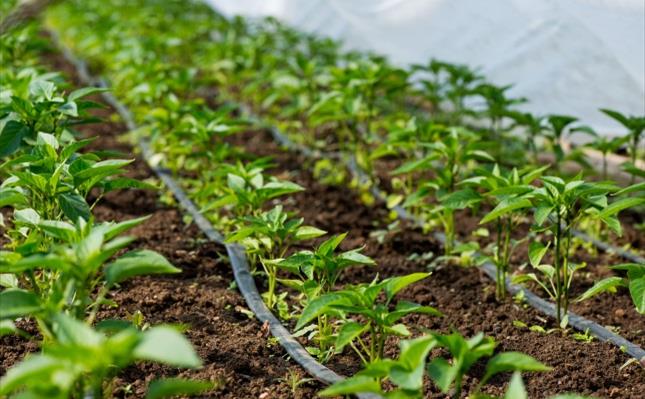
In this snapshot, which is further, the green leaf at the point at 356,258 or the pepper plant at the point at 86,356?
the green leaf at the point at 356,258

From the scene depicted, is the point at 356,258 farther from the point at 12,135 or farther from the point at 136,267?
the point at 12,135

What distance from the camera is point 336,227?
13.6 feet

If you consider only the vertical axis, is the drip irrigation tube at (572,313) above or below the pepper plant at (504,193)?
below

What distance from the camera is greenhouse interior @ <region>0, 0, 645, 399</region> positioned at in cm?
208

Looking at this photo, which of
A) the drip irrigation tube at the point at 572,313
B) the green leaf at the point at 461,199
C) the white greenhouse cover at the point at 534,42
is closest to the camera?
the drip irrigation tube at the point at 572,313

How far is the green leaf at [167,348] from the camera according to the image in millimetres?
1462

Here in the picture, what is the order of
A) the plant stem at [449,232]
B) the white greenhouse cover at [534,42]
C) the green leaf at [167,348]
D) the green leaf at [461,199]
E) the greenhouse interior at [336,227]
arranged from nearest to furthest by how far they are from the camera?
the green leaf at [167,348] < the greenhouse interior at [336,227] < the green leaf at [461,199] < the plant stem at [449,232] < the white greenhouse cover at [534,42]

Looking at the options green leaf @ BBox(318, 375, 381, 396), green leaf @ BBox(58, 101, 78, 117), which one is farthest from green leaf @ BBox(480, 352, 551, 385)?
green leaf @ BBox(58, 101, 78, 117)

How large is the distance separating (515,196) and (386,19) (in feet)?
15.9

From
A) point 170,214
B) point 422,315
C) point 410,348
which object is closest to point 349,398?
point 410,348

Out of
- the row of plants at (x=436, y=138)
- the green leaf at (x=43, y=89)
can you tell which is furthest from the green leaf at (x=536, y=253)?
the green leaf at (x=43, y=89)

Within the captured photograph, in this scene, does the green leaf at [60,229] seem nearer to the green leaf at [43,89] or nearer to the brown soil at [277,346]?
the brown soil at [277,346]

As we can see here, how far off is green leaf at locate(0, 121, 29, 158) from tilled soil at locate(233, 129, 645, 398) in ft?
4.49

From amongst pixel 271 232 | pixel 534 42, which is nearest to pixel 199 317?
pixel 271 232
